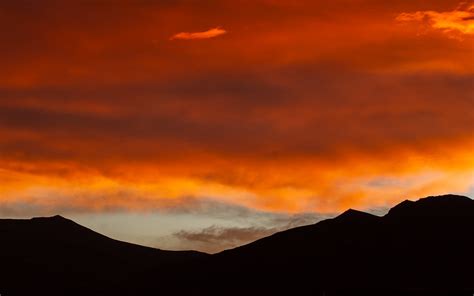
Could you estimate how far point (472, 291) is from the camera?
199 meters

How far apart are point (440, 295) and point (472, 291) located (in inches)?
285

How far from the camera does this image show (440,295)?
200 m
